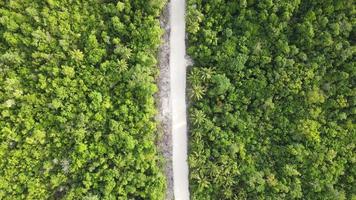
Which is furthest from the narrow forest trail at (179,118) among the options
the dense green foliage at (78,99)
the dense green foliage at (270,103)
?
the dense green foliage at (78,99)

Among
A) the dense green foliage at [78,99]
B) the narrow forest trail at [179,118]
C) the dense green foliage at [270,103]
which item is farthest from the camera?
the narrow forest trail at [179,118]

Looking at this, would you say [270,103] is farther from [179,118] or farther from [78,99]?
[78,99]

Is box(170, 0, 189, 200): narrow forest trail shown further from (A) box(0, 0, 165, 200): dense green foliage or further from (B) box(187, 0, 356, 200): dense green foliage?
(A) box(0, 0, 165, 200): dense green foliage

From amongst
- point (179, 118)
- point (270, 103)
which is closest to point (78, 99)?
point (179, 118)

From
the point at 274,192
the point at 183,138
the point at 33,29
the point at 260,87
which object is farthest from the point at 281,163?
the point at 33,29

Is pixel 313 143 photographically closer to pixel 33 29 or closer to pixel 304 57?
pixel 304 57

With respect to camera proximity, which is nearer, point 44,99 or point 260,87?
point 44,99

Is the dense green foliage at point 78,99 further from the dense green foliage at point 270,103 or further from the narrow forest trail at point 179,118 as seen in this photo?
the dense green foliage at point 270,103

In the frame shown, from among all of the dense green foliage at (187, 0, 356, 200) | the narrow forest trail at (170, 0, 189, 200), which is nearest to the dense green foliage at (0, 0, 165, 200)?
the narrow forest trail at (170, 0, 189, 200)

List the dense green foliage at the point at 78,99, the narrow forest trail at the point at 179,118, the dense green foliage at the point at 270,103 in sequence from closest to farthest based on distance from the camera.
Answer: the dense green foliage at the point at 78,99, the dense green foliage at the point at 270,103, the narrow forest trail at the point at 179,118
